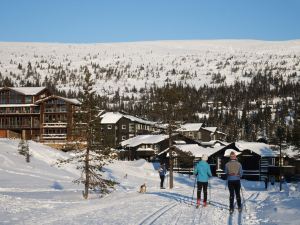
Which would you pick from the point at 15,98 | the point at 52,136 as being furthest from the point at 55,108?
the point at 15,98

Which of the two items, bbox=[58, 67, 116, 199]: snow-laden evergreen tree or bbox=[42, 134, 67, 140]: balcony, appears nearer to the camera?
bbox=[58, 67, 116, 199]: snow-laden evergreen tree

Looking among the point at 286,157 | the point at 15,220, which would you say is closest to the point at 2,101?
the point at 286,157

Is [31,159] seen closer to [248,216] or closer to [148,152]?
[148,152]

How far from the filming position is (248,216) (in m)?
13.3

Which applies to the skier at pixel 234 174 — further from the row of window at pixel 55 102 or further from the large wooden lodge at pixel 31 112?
the row of window at pixel 55 102

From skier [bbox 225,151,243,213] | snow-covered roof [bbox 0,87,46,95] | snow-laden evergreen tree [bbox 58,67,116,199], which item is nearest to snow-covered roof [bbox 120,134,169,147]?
snow-covered roof [bbox 0,87,46,95]

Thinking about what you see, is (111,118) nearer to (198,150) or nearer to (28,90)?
(28,90)

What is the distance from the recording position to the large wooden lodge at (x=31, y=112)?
8294cm

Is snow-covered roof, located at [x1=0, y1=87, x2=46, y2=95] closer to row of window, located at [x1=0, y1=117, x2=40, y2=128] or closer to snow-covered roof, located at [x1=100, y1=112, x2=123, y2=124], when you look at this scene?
row of window, located at [x1=0, y1=117, x2=40, y2=128]

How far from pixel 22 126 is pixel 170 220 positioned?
248 ft

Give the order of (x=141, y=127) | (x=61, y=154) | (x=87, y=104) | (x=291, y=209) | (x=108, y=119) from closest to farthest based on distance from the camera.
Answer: (x=291, y=209)
(x=87, y=104)
(x=61, y=154)
(x=108, y=119)
(x=141, y=127)

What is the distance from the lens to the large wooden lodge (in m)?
82.9

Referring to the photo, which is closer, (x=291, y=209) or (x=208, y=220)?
(x=208, y=220)

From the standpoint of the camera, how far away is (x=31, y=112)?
8425cm
